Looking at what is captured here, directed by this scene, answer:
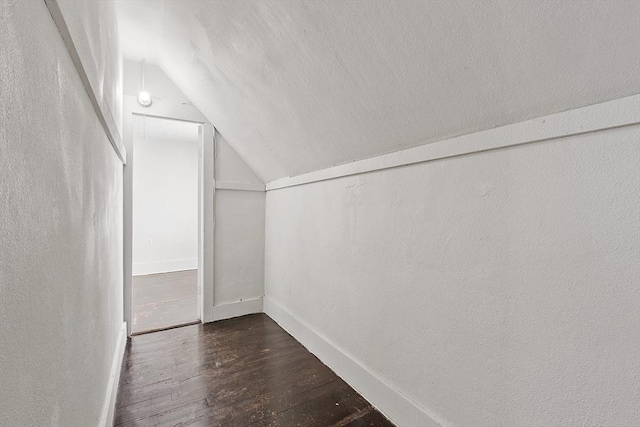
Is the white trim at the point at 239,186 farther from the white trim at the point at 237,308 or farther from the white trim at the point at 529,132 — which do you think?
the white trim at the point at 529,132

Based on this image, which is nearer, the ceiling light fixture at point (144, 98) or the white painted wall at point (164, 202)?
the ceiling light fixture at point (144, 98)

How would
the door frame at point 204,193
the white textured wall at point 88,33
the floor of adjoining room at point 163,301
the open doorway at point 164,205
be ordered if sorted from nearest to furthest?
the white textured wall at point 88,33
the door frame at point 204,193
the floor of adjoining room at point 163,301
the open doorway at point 164,205

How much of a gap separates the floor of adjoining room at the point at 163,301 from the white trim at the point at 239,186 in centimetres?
131

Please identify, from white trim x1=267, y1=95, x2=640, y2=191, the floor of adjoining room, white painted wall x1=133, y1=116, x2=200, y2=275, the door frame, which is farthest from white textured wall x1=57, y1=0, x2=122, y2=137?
white painted wall x1=133, y1=116, x2=200, y2=275

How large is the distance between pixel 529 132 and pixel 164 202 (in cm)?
531

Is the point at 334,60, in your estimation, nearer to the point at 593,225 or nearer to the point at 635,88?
the point at 635,88

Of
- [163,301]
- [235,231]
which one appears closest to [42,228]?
[235,231]

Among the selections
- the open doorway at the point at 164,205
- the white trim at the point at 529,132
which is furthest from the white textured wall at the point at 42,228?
the open doorway at the point at 164,205

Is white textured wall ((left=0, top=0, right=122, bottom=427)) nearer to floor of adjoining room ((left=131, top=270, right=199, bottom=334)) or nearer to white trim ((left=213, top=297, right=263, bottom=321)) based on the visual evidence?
white trim ((left=213, top=297, right=263, bottom=321))

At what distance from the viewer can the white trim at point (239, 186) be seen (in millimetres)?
2842

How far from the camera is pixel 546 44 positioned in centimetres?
81

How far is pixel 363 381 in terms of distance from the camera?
5.54ft

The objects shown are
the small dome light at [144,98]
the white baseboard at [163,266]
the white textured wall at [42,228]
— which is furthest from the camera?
the white baseboard at [163,266]

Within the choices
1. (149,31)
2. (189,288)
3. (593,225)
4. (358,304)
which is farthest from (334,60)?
(189,288)
